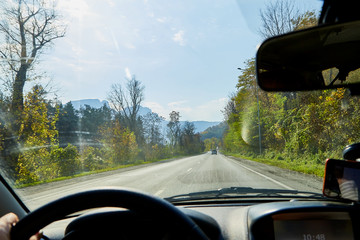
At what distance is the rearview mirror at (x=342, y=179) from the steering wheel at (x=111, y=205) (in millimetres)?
1212

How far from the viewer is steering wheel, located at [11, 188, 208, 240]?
1.15 meters

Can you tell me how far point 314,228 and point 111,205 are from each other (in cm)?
195

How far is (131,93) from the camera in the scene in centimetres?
3009

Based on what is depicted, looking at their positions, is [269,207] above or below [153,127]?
below

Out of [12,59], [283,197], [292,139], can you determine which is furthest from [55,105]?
[292,139]

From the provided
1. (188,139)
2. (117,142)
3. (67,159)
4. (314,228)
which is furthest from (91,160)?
(188,139)

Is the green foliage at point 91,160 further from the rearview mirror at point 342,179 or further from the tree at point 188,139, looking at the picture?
the tree at point 188,139

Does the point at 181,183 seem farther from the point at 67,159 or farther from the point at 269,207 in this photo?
the point at 67,159

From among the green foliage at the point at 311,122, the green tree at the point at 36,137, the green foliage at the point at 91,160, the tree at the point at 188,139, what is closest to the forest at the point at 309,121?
the green foliage at the point at 311,122

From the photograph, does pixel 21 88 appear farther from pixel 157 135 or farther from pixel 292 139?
pixel 157 135

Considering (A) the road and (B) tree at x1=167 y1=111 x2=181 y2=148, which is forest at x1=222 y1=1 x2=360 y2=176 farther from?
(B) tree at x1=167 y1=111 x2=181 y2=148

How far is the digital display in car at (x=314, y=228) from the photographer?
231cm

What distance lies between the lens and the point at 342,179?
1.88 metres

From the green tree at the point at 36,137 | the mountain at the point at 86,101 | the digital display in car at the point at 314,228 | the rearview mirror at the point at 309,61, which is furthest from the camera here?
the mountain at the point at 86,101
